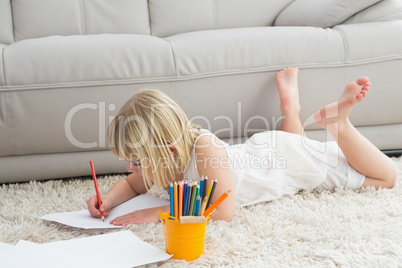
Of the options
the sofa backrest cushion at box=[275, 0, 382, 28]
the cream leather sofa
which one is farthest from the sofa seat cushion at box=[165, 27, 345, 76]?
the sofa backrest cushion at box=[275, 0, 382, 28]

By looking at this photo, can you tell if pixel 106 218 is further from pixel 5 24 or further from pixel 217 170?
pixel 5 24

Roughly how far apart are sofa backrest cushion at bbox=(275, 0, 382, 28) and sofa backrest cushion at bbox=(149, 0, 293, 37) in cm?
20

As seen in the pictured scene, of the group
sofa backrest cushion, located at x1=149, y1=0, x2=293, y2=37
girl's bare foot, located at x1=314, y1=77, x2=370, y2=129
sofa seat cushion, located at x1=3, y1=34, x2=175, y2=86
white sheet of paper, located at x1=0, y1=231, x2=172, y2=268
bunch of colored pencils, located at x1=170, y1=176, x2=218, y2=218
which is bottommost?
white sheet of paper, located at x1=0, y1=231, x2=172, y2=268

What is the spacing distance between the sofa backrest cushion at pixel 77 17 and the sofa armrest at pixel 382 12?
0.85 m

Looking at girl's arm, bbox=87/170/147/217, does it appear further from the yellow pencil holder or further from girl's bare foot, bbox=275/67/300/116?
girl's bare foot, bbox=275/67/300/116

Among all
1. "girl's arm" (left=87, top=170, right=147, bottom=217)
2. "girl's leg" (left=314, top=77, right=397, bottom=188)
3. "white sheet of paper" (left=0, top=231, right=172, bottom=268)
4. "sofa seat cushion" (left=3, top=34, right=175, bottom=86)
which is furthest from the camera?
"sofa seat cushion" (left=3, top=34, right=175, bottom=86)

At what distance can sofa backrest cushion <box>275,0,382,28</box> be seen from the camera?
1.68 meters

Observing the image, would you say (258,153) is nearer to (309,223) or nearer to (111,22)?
(309,223)

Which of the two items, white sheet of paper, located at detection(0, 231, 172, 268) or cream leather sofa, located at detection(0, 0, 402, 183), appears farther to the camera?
cream leather sofa, located at detection(0, 0, 402, 183)

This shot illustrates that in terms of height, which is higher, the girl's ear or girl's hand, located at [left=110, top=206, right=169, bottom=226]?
the girl's ear

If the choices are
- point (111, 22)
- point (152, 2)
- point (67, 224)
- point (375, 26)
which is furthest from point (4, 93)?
point (375, 26)

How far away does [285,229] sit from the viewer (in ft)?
3.41

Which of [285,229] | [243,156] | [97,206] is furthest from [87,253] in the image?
[243,156]

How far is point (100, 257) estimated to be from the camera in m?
0.88
